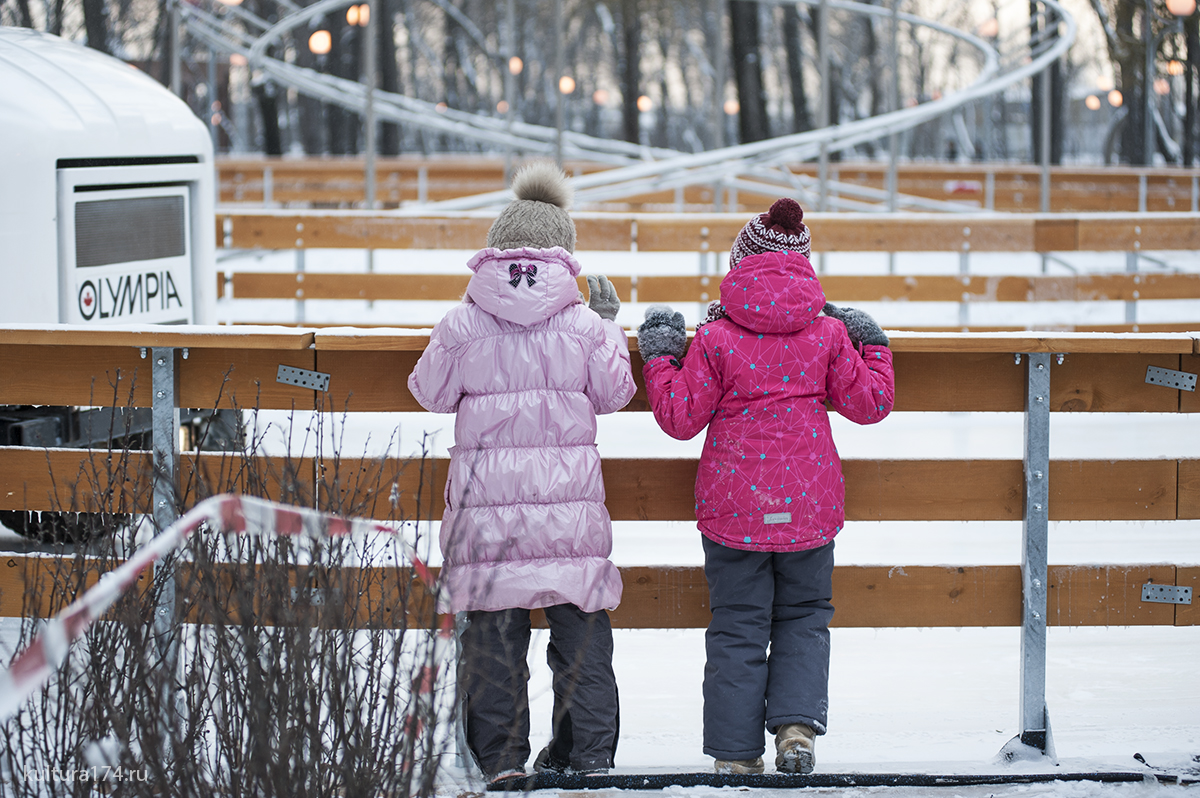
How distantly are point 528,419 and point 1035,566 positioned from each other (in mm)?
1482

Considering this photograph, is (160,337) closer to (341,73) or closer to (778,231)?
(778,231)

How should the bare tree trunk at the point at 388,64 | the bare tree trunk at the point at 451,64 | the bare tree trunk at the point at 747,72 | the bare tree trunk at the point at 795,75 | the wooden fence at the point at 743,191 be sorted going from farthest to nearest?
1. the bare tree trunk at the point at 451,64
2. the bare tree trunk at the point at 795,75
3. the bare tree trunk at the point at 388,64
4. the bare tree trunk at the point at 747,72
5. the wooden fence at the point at 743,191

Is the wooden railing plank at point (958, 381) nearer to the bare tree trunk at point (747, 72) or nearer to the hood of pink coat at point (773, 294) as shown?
the hood of pink coat at point (773, 294)

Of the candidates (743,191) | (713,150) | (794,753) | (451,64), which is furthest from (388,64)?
(794,753)

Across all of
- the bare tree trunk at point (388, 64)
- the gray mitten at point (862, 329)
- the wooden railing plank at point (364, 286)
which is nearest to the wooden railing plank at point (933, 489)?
the gray mitten at point (862, 329)

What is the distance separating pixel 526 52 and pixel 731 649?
191ft

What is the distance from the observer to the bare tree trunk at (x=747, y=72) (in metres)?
29.8

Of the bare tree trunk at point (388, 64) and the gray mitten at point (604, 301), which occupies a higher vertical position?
the bare tree trunk at point (388, 64)

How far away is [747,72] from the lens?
2986cm

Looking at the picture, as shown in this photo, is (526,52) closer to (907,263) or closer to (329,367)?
(907,263)

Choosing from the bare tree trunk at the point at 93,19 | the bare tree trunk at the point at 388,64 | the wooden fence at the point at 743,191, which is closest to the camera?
the bare tree trunk at the point at 93,19

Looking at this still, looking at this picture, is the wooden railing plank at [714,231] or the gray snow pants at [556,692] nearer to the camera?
the gray snow pants at [556,692]

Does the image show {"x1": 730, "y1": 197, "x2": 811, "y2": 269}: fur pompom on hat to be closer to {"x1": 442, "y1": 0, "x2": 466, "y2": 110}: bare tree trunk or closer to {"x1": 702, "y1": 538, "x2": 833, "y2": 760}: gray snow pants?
{"x1": 702, "y1": 538, "x2": 833, "y2": 760}: gray snow pants

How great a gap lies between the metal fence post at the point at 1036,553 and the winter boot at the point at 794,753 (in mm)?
698
